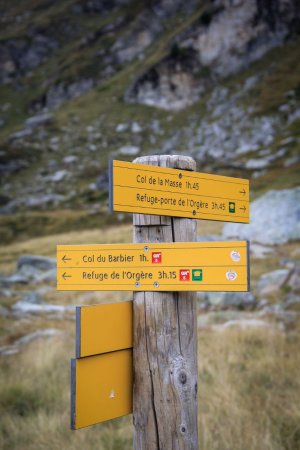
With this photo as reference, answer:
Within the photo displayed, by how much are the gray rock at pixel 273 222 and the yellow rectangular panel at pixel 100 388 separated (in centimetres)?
1339

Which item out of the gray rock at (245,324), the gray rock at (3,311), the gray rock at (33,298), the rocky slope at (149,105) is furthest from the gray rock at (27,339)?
the rocky slope at (149,105)

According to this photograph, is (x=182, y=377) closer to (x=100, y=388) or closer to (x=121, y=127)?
(x=100, y=388)

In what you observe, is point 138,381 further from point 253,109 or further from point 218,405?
→ point 253,109

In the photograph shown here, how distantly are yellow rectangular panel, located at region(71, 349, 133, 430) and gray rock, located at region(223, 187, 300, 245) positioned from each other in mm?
13388

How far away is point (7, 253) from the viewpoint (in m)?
23.0

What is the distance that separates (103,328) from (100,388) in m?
0.27

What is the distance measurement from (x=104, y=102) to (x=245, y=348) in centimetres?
4528

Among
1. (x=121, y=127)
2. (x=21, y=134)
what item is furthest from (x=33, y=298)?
(x=21, y=134)

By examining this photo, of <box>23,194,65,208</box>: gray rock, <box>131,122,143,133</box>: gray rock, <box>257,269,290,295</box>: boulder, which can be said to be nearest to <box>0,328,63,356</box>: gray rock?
<box>257,269,290,295</box>: boulder

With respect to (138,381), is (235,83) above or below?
above

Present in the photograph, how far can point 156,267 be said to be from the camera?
8.34ft

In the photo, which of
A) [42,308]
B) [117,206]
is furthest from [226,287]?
[42,308]

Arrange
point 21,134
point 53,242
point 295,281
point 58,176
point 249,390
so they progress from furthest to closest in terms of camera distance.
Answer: point 21,134 < point 58,176 < point 53,242 < point 295,281 < point 249,390

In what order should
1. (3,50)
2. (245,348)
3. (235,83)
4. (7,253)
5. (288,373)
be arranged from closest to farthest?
1. (288,373)
2. (245,348)
3. (7,253)
4. (235,83)
5. (3,50)
